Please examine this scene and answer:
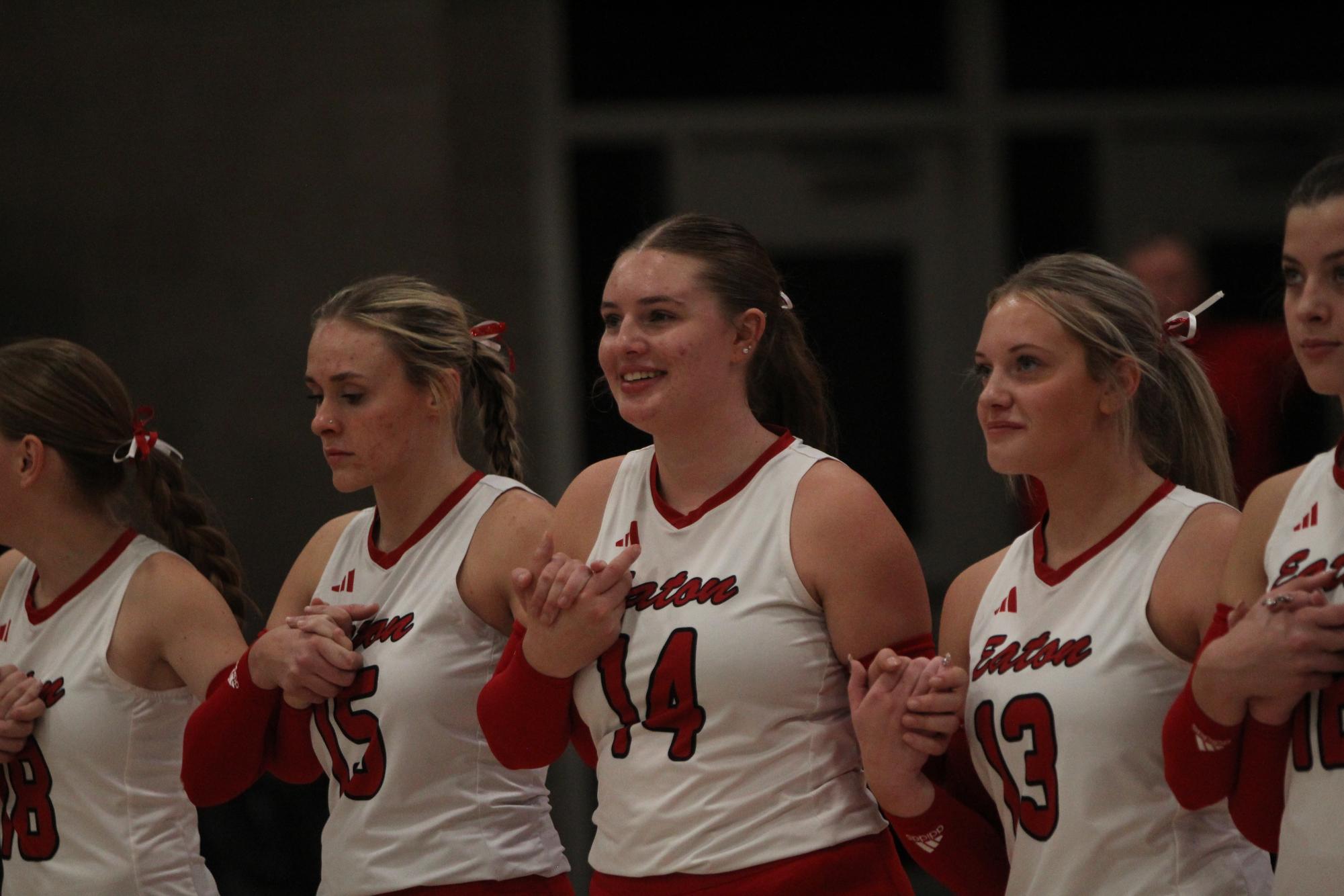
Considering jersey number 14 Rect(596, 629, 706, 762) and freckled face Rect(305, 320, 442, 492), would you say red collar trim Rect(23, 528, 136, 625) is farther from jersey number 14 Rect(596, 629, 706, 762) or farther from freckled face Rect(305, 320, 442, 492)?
jersey number 14 Rect(596, 629, 706, 762)

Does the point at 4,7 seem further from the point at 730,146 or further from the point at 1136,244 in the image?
the point at 1136,244

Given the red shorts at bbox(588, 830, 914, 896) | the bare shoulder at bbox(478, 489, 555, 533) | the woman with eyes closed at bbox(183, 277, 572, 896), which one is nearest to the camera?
the red shorts at bbox(588, 830, 914, 896)

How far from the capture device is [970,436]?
5.57 meters

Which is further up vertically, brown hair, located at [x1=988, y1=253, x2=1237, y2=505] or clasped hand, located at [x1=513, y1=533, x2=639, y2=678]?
brown hair, located at [x1=988, y1=253, x2=1237, y2=505]

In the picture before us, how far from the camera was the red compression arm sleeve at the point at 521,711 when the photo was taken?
7.48ft

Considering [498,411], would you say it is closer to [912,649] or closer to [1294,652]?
[912,649]

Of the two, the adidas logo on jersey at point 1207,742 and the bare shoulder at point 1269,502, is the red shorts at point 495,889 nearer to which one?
the adidas logo on jersey at point 1207,742

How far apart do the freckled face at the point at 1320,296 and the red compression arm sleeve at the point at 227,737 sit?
1.68m

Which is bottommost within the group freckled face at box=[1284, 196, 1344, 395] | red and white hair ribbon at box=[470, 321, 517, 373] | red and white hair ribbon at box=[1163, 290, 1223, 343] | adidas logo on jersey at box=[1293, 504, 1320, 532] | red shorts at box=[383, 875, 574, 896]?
red shorts at box=[383, 875, 574, 896]

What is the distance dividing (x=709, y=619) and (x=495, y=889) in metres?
0.62

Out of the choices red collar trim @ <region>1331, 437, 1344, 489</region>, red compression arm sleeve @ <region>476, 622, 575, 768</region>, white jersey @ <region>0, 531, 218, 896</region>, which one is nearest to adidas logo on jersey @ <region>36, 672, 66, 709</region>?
white jersey @ <region>0, 531, 218, 896</region>

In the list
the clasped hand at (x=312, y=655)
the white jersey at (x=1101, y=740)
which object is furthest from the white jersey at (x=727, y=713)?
the clasped hand at (x=312, y=655)

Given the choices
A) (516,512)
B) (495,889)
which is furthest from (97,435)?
(495,889)

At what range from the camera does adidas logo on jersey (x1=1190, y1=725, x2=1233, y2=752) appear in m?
1.82
